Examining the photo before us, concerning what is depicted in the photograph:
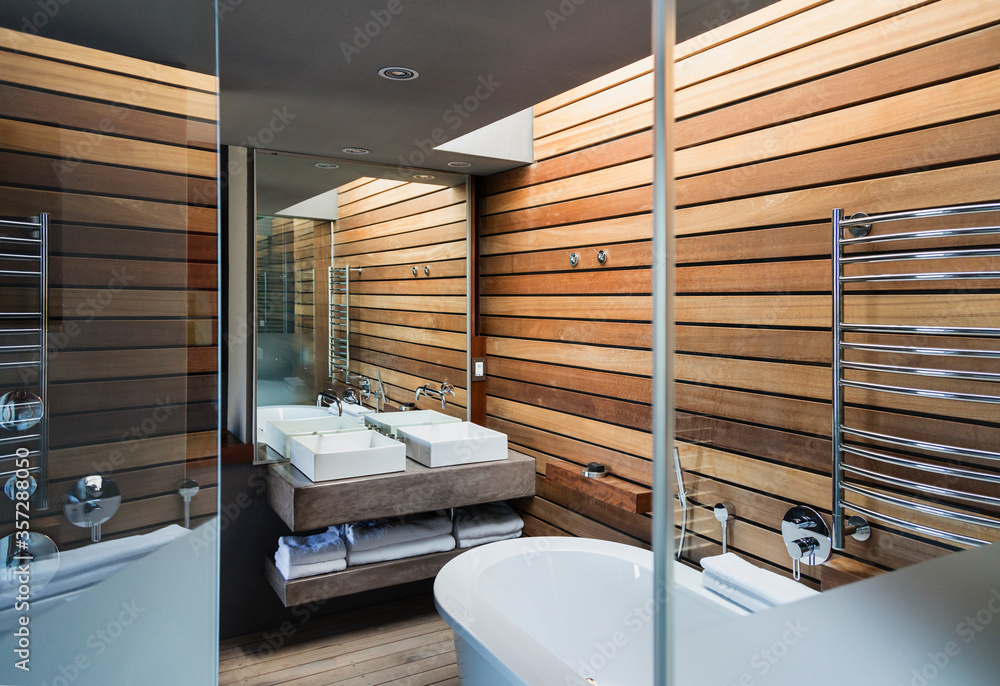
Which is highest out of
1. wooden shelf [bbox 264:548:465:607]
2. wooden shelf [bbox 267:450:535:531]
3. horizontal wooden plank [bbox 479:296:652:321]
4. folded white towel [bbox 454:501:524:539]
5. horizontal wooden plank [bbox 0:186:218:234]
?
horizontal wooden plank [bbox 0:186:218:234]

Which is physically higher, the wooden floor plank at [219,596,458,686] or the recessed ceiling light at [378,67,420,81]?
the recessed ceiling light at [378,67,420,81]

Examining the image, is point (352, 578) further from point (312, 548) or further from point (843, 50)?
point (843, 50)

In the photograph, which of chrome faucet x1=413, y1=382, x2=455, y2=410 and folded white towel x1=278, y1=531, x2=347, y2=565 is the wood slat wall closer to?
folded white towel x1=278, y1=531, x2=347, y2=565

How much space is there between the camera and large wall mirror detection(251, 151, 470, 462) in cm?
363

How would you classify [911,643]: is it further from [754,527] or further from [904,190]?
[904,190]

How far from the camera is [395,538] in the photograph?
345 cm

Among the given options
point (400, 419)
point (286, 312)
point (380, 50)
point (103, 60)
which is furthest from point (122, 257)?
A: point (400, 419)

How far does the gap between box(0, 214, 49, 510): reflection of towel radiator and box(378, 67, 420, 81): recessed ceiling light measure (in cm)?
165

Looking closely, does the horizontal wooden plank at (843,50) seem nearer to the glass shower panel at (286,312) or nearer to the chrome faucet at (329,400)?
the glass shower panel at (286,312)

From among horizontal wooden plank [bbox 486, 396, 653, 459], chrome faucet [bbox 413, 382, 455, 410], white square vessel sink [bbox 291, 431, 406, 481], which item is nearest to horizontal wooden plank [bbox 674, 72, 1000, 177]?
horizontal wooden plank [bbox 486, 396, 653, 459]

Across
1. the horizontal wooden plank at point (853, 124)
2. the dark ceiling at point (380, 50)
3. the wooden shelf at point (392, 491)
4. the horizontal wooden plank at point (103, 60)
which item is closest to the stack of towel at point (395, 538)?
the wooden shelf at point (392, 491)

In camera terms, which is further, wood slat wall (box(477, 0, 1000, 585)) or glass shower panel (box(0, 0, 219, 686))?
glass shower panel (box(0, 0, 219, 686))

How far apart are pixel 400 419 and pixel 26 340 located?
3262 mm

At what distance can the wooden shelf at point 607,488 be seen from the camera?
2926 millimetres
